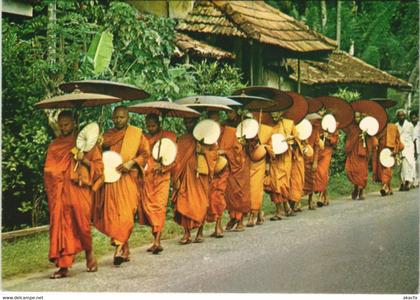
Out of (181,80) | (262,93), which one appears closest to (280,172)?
(262,93)

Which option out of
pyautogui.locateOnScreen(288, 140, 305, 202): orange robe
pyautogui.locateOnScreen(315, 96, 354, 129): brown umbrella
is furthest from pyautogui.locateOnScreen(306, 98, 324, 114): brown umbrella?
pyautogui.locateOnScreen(288, 140, 305, 202): orange robe

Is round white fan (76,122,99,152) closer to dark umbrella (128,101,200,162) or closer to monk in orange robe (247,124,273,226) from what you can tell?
dark umbrella (128,101,200,162)

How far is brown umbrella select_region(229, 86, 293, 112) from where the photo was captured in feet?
31.7

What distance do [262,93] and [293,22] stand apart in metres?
8.40

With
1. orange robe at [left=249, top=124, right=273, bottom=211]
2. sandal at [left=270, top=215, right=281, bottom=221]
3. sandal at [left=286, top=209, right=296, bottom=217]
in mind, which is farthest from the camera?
sandal at [left=286, top=209, right=296, bottom=217]

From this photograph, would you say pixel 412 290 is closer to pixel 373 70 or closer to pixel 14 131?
pixel 14 131

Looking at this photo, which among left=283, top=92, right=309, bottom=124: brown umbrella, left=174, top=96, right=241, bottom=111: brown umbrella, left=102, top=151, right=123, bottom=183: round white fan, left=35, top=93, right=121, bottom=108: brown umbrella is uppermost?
left=35, top=93, right=121, bottom=108: brown umbrella

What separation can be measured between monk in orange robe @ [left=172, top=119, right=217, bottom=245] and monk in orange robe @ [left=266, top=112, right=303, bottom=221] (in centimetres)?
204

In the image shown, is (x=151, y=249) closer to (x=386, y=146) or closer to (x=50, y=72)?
(x=50, y=72)

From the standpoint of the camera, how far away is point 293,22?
17844 millimetres

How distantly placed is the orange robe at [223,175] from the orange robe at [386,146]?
435 centimetres

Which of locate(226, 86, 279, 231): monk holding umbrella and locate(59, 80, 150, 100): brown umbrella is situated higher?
locate(59, 80, 150, 100): brown umbrella

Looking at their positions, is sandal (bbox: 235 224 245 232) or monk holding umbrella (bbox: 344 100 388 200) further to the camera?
monk holding umbrella (bbox: 344 100 388 200)

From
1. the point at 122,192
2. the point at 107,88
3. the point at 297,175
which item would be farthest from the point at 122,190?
the point at 297,175
